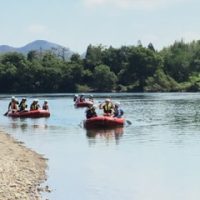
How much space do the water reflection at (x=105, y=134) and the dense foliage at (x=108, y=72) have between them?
332 ft

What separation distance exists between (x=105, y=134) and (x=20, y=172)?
14674mm

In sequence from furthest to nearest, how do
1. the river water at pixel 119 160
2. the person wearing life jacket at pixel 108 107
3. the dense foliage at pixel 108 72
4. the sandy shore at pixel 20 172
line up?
1. the dense foliage at pixel 108 72
2. the person wearing life jacket at pixel 108 107
3. the river water at pixel 119 160
4. the sandy shore at pixel 20 172

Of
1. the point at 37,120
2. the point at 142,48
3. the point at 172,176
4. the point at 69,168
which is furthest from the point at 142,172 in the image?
the point at 142,48

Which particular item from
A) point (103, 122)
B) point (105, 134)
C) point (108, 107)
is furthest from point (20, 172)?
point (108, 107)

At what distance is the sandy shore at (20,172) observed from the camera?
16.2 meters

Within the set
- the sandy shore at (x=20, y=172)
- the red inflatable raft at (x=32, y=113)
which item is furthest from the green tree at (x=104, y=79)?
the sandy shore at (x=20, y=172)

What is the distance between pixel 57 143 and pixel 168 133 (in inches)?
328

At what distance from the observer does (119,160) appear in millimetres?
23922

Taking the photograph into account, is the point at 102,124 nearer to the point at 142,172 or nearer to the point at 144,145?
the point at 144,145

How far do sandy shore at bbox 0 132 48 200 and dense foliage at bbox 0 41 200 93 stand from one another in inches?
4456

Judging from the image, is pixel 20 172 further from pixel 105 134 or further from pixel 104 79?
pixel 104 79

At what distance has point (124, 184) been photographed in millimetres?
19125

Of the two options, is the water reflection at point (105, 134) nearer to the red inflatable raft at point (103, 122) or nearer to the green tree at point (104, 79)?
the red inflatable raft at point (103, 122)

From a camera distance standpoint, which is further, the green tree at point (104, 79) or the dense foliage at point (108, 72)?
the dense foliage at point (108, 72)
